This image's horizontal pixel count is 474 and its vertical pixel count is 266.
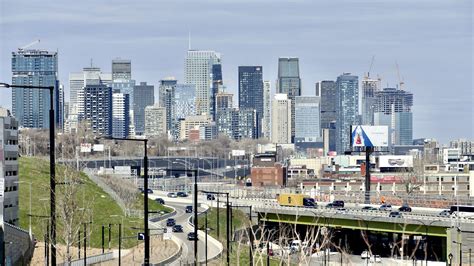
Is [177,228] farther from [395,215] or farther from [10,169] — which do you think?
[10,169]

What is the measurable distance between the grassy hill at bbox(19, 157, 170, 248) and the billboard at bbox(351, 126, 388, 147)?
3434cm

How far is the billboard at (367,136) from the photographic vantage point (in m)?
158

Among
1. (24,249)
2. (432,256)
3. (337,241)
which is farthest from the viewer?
(337,241)

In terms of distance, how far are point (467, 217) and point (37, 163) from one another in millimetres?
39829

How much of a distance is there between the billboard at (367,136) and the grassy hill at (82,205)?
34344 mm

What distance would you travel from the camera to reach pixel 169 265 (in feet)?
278

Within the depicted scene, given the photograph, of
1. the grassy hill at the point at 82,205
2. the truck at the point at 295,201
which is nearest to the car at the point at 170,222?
the grassy hill at the point at 82,205

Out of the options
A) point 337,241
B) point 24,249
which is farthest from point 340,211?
point 24,249

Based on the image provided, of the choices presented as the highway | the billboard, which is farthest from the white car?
the billboard

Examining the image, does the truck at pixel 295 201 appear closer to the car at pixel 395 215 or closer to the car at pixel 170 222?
the car at pixel 170 222

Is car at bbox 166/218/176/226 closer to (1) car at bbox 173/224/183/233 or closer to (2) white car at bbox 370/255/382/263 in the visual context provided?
(1) car at bbox 173/224/183/233

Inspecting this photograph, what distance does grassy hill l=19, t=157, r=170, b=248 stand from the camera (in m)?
96.8

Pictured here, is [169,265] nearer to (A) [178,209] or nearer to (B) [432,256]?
(B) [432,256]

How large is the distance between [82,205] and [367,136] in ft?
202
